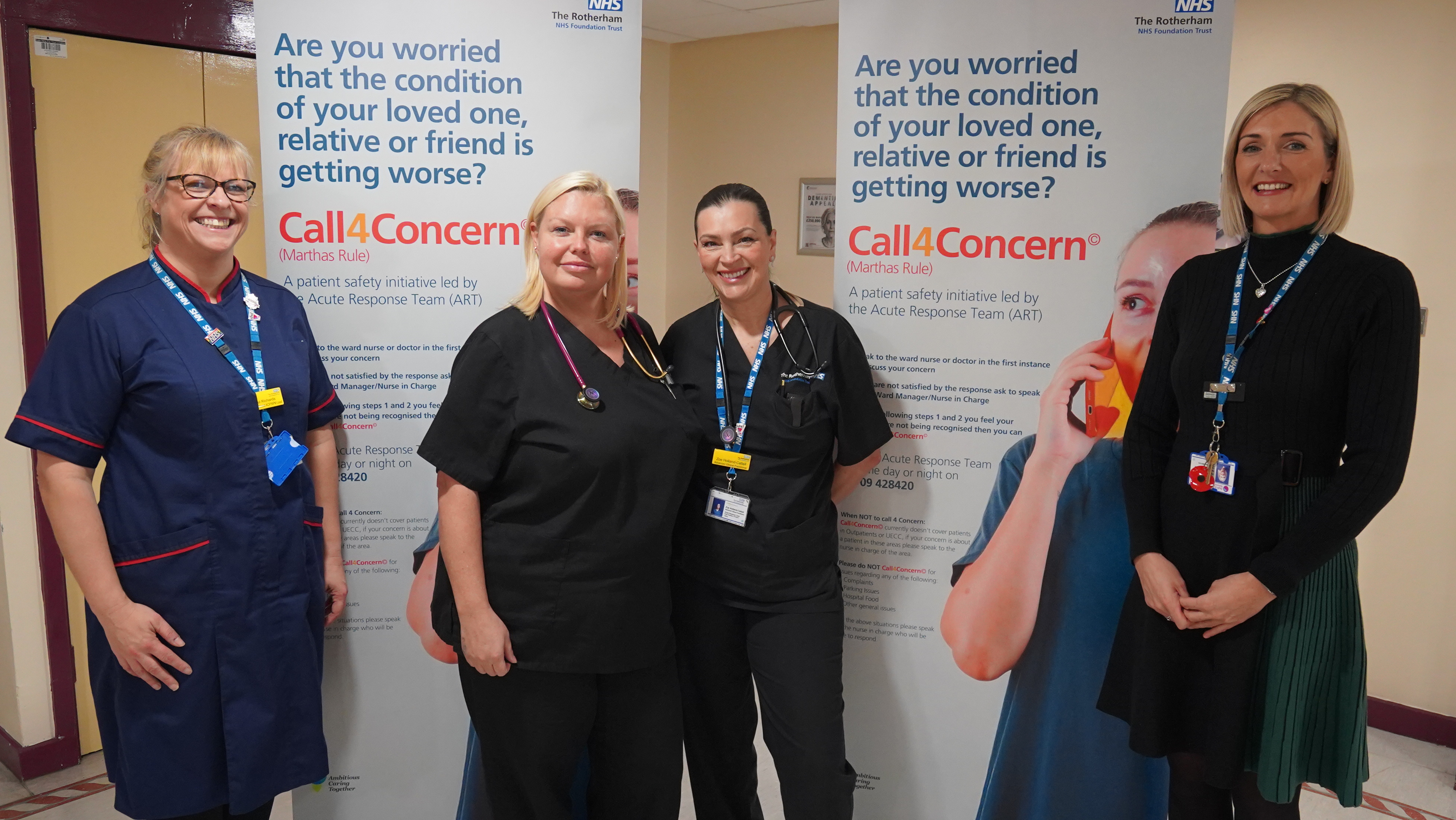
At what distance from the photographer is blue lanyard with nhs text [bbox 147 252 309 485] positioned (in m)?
1.90

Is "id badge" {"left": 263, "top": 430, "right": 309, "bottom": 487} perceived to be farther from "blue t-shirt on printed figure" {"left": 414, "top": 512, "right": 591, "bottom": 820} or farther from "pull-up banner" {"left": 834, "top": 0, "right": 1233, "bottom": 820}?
"pull-up banner" {"left": 834, "top": 0, "right": 1233, "bottom": 820}

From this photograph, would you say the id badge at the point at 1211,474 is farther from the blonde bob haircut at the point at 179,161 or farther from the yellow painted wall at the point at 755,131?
the yellow painted wall at the point at 755,131

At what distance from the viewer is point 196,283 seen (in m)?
1.93

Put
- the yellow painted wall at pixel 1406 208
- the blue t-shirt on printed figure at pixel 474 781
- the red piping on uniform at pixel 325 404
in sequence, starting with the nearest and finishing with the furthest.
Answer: the red piping on uniform at pixel 325 404 < the blue t-shirt on printed figure at pixel 474 781 < the yellow painted wall at pixel 1406 208

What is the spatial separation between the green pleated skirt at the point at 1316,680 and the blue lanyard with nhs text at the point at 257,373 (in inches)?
77.0

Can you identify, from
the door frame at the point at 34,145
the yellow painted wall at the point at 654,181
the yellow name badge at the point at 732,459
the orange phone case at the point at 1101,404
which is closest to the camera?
the yellow name badge at the point at 732,459

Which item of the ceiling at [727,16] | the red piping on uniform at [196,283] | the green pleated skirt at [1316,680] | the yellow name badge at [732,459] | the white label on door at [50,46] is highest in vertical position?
the ceiling at [727,16]

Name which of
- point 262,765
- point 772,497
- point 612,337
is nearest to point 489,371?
point 612,337

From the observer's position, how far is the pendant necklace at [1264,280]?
1.80m

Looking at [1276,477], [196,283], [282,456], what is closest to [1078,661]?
[1276,477]

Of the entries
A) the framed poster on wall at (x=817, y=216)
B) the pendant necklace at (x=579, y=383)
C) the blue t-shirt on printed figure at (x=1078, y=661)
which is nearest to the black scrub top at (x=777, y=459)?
the pendant necklace at (x=579, y=383)

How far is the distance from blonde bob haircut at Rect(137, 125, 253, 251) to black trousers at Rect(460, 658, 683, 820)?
3.59 feet

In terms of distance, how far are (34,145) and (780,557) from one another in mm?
2479

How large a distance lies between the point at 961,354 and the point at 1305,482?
0.82 meters
